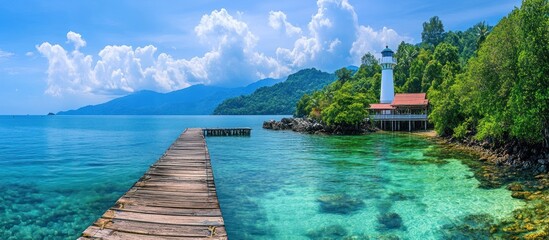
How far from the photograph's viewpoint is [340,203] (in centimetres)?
1647

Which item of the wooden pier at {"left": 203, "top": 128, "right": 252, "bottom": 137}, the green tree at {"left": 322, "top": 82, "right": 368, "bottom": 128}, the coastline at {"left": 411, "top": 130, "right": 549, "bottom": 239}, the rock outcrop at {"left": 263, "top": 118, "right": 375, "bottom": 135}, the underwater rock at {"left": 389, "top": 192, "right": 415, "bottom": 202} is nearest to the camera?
the coastline at {"left": 411, "top": 130, "right": 549, "bottom": 239}

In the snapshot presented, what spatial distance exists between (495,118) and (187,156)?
64.7 ft

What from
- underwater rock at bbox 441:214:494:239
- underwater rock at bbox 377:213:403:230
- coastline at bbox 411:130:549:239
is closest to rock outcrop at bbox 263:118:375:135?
coastline at bbox 411:130:549:239

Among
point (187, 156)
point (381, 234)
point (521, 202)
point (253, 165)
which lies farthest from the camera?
point (253, 165)

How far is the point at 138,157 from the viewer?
3441 cm

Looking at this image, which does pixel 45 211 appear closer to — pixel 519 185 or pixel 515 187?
pixel 515 187

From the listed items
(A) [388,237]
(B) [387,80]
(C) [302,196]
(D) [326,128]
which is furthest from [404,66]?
(A) [388,237]

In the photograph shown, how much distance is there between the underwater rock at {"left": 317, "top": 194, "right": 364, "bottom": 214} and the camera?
50.7ft

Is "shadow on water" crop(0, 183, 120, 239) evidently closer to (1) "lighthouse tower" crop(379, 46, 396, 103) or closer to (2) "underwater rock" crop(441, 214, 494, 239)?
(2) "underwater rock" crop(441, 214, 494, 239)

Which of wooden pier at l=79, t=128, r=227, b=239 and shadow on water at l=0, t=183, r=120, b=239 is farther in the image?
shadow on water at l=0, t=183, r=120, b=239

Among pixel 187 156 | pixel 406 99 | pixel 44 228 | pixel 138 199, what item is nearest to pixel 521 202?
pixel 138 199

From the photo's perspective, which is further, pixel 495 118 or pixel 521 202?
pixel 495 118

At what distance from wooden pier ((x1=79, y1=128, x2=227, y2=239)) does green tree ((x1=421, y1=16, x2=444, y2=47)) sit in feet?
364

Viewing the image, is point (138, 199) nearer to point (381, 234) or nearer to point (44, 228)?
point (44, 228)
